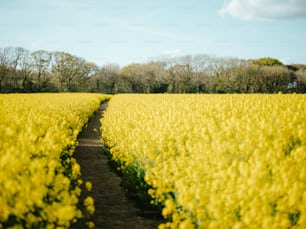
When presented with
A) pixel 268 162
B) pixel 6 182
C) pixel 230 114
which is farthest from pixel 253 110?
pixel 6 182

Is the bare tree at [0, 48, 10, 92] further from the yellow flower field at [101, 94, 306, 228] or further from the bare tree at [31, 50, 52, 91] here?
the yellow flower field at [101, 94, 306, 228]

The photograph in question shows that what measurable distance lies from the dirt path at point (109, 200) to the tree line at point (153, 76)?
50.8m

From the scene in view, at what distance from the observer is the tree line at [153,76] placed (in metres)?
63.3

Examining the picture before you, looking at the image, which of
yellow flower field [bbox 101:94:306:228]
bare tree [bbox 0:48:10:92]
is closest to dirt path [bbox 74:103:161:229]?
yellow flower field [bbox 101:94:306:228]

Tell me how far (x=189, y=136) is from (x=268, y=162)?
2866mm

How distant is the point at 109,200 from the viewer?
823 cm

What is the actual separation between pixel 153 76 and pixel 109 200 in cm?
6676

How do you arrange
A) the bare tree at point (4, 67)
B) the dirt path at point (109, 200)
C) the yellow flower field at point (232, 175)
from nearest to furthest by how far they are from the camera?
the yellow flower field at point (232, 175) → the dirt path at point (109, 200) → the bare tree at point (4, 67)

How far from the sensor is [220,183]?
181 inches

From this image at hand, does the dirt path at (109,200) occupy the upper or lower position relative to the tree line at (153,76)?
lower

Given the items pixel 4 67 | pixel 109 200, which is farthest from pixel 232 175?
pixel 4 67

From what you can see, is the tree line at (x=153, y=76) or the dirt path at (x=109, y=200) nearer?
the dirt path at (x=109, y=200)

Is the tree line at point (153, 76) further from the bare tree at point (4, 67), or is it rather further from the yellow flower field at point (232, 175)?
the yellow flower field at point (232, 175)

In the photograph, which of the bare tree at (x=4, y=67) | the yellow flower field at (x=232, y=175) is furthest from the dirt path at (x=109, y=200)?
the bare tree at (x=4, y=67)
